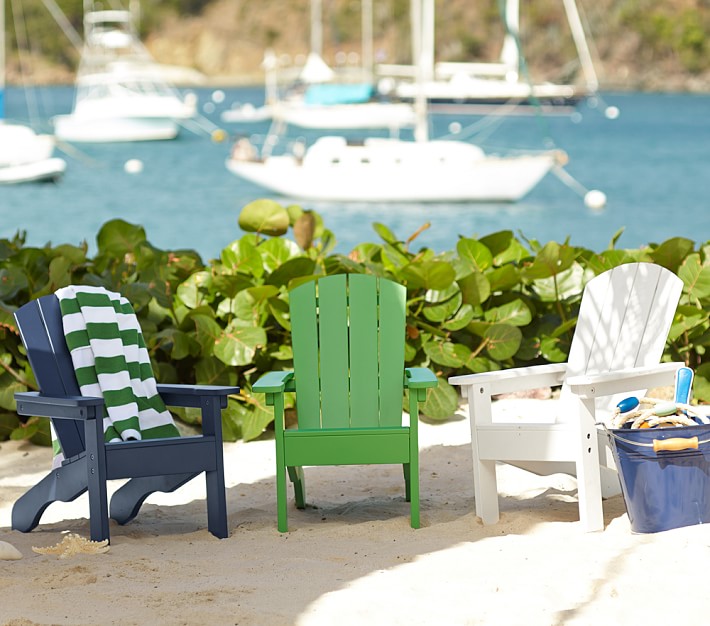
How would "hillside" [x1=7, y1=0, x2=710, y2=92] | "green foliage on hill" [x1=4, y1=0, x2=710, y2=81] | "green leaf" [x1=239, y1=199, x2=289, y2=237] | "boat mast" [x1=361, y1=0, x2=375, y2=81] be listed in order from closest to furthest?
"green leaf" [x1=239, y1=199, x2=289, y2=237], "boat mast" [x1=361, y1=0, x2=375, y2=81], "hillside" [x1=7, y1=0, x2=710, y2=92], "green foliage on hill" [x1=4, y1=0, x2=710, y2=81]

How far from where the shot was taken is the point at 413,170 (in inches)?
852

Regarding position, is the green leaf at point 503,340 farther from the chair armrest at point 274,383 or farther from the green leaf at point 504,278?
the chair armrest at point 274,383

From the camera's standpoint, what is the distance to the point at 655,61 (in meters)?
83.8

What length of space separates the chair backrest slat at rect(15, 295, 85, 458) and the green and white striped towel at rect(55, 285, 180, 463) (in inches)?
1.0

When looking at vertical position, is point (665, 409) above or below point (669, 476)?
above

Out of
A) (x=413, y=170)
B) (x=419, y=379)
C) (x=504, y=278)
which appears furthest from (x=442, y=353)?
(x=413, y=170)

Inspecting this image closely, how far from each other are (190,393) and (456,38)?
3232 inches

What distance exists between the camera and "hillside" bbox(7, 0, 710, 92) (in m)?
81.2

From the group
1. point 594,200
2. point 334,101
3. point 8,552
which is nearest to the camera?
point 8,552

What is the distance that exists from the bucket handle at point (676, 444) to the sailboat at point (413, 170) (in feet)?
60.0

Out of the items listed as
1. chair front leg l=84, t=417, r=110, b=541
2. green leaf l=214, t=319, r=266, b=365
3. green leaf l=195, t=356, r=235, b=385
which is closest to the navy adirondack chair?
chair front leg l=84, t=417, r=110, b=541

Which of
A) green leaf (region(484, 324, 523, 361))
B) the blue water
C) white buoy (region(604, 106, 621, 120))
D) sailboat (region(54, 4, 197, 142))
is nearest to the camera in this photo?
green leaf (region(484, 324, 523, 361))

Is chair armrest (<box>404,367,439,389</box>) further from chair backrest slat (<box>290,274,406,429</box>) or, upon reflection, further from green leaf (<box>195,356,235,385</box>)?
green leaf (<box>195,356,235,385</box>)

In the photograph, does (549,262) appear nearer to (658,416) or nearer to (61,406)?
(658,416)
